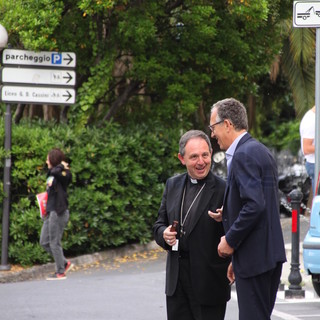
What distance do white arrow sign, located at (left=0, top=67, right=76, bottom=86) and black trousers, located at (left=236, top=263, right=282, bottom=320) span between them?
8810 mm

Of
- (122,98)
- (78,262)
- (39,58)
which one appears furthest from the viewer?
(122,98)

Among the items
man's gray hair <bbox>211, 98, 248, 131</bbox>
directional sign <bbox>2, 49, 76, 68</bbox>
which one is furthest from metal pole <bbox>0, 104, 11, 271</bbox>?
man's gray hair <bbox>211, 98, 248, 131</bbox>

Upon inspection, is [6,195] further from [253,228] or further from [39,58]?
[253,228]

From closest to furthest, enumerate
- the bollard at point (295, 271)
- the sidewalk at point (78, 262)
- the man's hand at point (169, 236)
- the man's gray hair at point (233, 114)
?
the man's gray hair at point (233, 114) → the man's hand at point (169, 236) → the bollard at point (295, 271) → the sidewalk at point (78, 262)

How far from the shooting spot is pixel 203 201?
19.3ft

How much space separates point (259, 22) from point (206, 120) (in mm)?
4712

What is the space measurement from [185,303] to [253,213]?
106cm

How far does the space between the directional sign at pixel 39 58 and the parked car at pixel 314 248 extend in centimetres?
555

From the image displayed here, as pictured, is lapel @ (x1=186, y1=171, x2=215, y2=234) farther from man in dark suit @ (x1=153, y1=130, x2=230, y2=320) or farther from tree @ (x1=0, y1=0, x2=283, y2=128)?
tree @ (x1=0, y1=0, x2=283, y2=128)

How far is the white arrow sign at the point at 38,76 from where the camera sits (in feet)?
44.1

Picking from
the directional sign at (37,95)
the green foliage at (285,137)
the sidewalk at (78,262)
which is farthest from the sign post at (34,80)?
the green foliage at (285,137)

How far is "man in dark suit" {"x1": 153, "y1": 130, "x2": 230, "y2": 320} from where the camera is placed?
5750 mm

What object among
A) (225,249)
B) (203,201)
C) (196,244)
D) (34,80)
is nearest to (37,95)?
(34,80)

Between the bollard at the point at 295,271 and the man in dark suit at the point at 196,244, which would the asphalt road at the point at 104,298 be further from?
the man in dark suit at the point at 196,244
